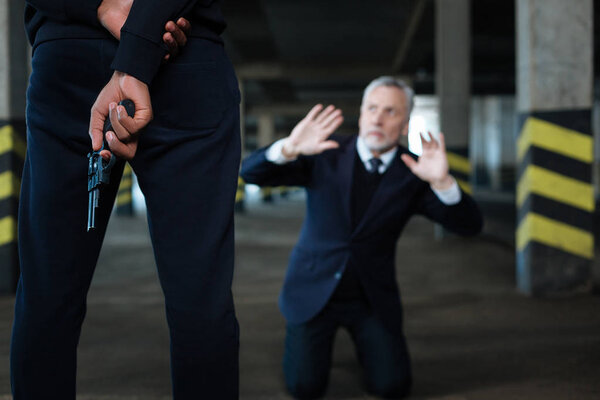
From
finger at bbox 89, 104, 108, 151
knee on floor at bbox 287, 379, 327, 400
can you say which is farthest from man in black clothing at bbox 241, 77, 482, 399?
finger at bbox 89, 104, 108, 151

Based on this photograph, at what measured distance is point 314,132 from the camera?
2.44 metres

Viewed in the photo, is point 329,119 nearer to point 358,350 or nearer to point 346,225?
point 346,225

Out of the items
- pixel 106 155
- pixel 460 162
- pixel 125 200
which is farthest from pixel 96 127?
pixel 125 200

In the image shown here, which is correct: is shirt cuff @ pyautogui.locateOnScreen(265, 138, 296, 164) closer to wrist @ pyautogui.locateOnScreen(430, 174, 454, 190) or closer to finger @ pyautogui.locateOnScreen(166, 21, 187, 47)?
wrist @ pyautogui.locateOnScreen(430, 174, 454, 190)

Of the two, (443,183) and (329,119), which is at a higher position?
(329,119)

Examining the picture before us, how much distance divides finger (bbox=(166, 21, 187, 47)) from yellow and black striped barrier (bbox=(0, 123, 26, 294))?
159 inches

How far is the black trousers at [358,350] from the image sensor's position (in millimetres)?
2559

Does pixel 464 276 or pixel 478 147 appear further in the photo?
pixel 478 147

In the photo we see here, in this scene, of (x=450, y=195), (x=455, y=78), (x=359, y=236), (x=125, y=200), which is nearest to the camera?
(x=450, y=195)

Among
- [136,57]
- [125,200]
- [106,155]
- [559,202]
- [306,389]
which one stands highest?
[136,57]

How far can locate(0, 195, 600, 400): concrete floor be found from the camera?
8.82 ft

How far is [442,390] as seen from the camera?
268cm

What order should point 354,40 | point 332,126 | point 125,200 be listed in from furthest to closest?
point 354,40 < point 125,200 < point 332,126

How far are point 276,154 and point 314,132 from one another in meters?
0.27
